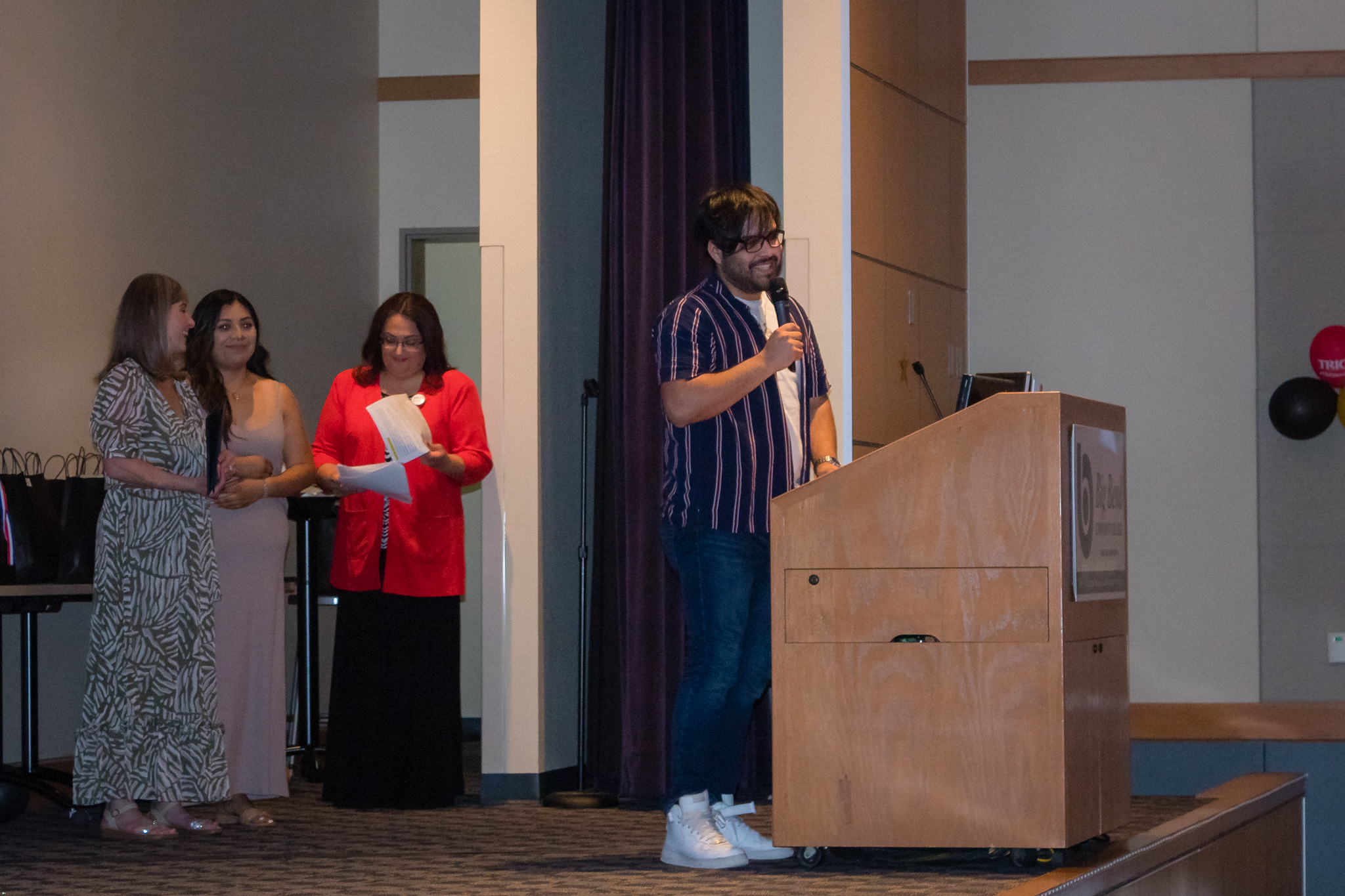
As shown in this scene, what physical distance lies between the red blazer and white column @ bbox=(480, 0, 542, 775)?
0.20 meters

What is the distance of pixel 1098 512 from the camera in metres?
2.77

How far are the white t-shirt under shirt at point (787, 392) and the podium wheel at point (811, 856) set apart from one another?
2.28ft

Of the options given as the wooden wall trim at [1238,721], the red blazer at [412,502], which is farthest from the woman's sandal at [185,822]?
the wooden wall trim at [1238,721]

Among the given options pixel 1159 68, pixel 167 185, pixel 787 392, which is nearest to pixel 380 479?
pixel 787 392

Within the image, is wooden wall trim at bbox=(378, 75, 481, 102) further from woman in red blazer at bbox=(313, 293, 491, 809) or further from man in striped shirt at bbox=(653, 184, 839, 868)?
man in striped shirt at bbox=(653, 184, 839, 868)

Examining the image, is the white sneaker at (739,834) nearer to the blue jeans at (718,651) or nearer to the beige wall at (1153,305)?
the blue jeans at (718,651)

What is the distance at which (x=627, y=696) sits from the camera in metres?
4.29

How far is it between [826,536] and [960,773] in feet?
1.54

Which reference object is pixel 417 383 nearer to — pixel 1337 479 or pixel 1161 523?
pixel 1161 523

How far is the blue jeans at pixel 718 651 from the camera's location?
112 inches

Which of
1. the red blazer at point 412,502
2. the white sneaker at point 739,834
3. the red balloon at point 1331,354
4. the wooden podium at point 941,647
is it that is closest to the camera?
the wooden podium at point 941,647

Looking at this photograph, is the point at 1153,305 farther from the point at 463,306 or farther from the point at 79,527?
the point at 79,527

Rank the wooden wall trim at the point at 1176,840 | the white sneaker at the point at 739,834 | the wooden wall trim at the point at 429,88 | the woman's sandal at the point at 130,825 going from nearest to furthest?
the wooden wall trim at the point at 1176,840
the white sneaker at the point at 739,834
the woman's sandal at the point at 130,825
the wooden wall trim at the point at 429,88

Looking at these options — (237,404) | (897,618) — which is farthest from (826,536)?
(237,404)
